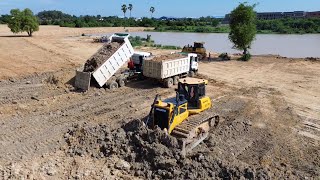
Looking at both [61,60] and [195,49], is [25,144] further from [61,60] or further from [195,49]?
[195,49]

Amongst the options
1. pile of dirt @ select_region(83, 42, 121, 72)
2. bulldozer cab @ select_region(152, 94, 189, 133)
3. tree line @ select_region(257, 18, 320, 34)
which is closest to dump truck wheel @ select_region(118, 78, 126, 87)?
pile of dirt @ select_region(83, 42, 121, 72)

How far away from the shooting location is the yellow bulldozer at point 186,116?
1070 centimetres

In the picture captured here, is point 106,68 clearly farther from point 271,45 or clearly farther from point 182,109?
point 271,45

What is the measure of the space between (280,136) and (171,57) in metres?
9.25

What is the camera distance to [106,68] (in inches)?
720

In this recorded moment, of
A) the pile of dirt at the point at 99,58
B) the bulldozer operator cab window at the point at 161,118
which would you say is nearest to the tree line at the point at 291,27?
the pile of dirt at the point at 99,58

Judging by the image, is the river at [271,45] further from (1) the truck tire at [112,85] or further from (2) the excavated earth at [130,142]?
(2) the excavated earth at [130,142]

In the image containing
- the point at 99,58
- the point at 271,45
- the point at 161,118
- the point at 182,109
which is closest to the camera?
the point at 161,118

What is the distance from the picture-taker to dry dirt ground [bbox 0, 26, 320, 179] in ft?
32.7

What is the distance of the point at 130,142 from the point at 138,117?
399 centimetres

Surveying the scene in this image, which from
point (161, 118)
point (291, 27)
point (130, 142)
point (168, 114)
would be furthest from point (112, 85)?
point (291, 27)

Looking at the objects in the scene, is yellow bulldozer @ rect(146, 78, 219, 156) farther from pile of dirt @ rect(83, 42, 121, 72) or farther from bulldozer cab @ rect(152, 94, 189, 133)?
pile of dirt @ rect(83, 42, 121, 72)

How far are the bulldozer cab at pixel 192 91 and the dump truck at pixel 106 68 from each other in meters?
6.96

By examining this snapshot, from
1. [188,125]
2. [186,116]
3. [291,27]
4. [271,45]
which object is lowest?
[188,125]
